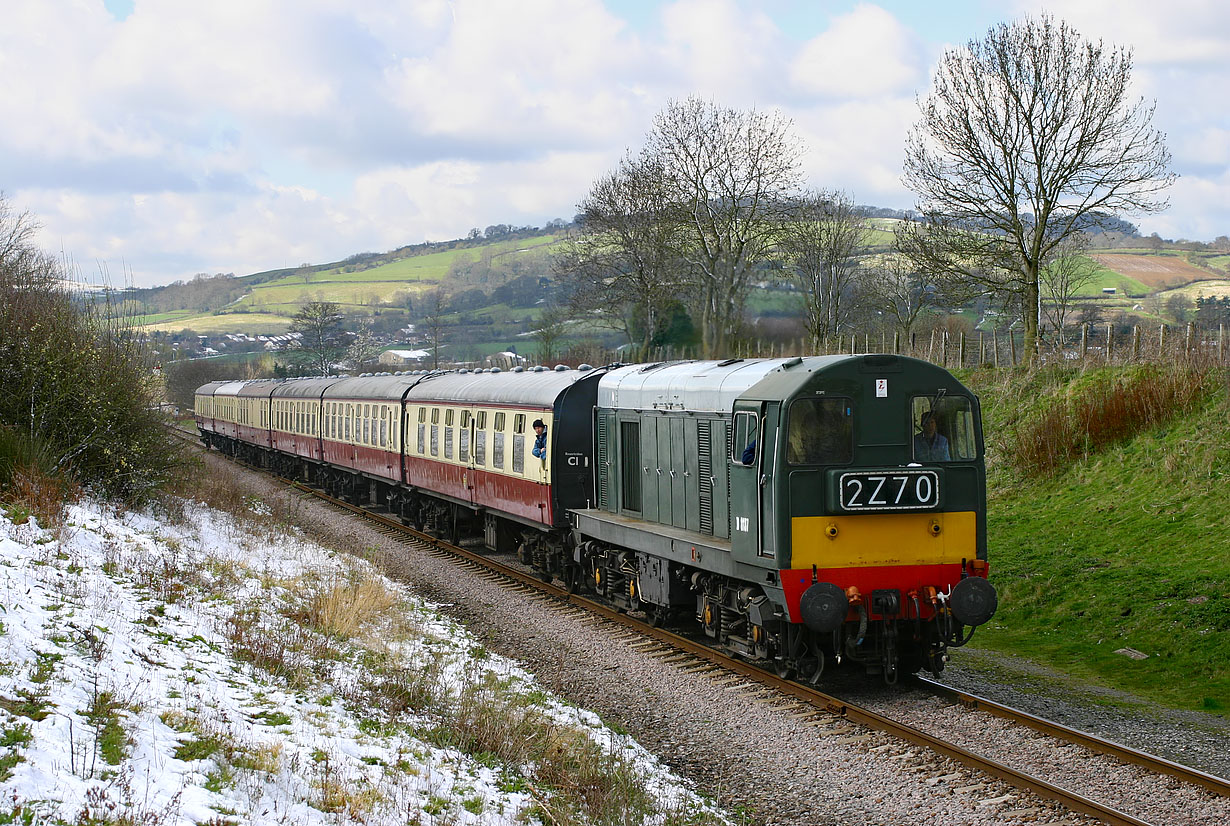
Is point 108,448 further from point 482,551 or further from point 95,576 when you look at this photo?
point 482,551

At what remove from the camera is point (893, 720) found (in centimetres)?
945

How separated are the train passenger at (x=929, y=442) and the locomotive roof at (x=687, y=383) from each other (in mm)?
1063

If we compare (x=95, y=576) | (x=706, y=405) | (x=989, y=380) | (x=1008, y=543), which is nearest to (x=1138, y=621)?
(x=1008, y=543)

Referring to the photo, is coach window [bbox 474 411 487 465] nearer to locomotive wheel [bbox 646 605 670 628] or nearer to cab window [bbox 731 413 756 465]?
locomotive wheel [bbox 646 605 670 628]

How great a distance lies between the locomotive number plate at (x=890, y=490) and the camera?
1012 cm

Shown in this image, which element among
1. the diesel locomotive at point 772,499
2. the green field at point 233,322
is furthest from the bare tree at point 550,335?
the green field at point 233,322

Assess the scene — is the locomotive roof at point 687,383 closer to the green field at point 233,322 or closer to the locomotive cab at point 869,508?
the locomotive cab at point 869,508

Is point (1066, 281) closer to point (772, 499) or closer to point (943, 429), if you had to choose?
point (943, 429)

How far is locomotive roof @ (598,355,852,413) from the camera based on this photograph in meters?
11.7

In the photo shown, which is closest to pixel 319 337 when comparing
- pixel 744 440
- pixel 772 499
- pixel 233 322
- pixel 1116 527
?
pixel 233 322

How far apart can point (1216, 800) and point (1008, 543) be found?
10102 millimetres

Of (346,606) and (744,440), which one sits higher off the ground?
(744,440)

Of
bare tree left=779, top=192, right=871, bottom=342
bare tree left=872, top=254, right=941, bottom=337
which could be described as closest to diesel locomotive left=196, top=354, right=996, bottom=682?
bare tree left=779, top=192, right=871, bottom=342

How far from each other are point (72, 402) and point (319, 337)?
76423mm
